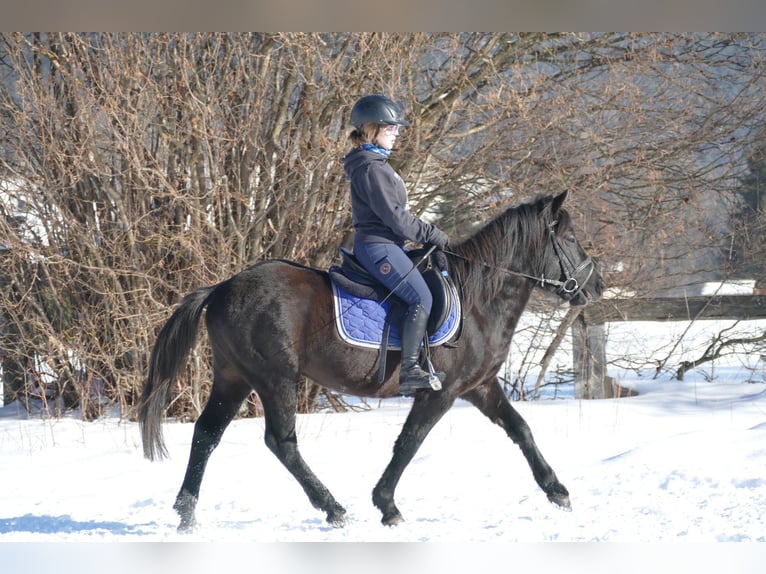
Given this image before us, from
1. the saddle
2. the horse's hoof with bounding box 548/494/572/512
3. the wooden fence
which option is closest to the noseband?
the saddle

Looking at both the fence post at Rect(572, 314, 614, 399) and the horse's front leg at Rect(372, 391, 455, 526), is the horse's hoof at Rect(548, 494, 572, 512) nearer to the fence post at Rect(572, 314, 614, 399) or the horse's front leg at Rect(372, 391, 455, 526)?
the horse's front leg at Rect(372, 391, 455, 526)

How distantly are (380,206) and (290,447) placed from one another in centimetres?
132

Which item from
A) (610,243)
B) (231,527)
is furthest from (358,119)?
(610,243)

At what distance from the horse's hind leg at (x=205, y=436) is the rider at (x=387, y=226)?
95 cm

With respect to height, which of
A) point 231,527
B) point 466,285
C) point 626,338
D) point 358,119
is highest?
point 358,119

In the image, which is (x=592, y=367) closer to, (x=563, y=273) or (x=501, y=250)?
(x=563, y=273)

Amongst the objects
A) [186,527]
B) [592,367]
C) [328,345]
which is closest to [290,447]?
[328,345]

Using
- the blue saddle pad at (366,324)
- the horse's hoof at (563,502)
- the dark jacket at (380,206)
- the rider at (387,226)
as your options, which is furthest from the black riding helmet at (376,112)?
the horse's hoof at (563,502)

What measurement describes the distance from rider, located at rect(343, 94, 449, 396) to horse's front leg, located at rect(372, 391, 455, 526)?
0.12 meters

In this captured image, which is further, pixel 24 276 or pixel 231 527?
pixel 24 276

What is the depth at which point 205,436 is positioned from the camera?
4.63 metres

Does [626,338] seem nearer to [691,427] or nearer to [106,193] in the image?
[691,427]

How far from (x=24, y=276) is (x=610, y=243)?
541cm

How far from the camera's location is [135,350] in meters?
7.79
